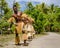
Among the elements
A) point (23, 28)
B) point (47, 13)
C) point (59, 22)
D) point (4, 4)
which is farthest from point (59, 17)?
point (23, 28)

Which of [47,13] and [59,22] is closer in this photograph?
[59,22]

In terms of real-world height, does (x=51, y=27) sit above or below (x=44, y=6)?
below

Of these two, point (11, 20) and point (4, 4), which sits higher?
point (4, 4)

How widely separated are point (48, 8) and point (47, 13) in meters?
1.87

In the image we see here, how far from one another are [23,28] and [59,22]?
71403mm

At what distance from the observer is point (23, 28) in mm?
17250

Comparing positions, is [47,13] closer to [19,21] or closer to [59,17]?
[59,17]

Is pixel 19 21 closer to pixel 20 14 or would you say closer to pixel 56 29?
pixel 20 14

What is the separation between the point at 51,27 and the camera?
93375mm

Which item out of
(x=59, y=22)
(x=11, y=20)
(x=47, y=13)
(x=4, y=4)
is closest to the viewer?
(x=11, y=20)

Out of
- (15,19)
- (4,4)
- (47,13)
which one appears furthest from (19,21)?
(47,13)

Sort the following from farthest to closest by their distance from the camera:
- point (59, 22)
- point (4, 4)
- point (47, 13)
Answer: point (47, 13) < point (59, 22) < point (4, 4)

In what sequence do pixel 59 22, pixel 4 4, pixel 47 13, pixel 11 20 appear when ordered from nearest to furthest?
1. pixel 11 20
2. pixel 4 4
3. pixel 59 22
4. pixel 47 13

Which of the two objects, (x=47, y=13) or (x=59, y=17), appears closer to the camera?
(x=59, y=17)
